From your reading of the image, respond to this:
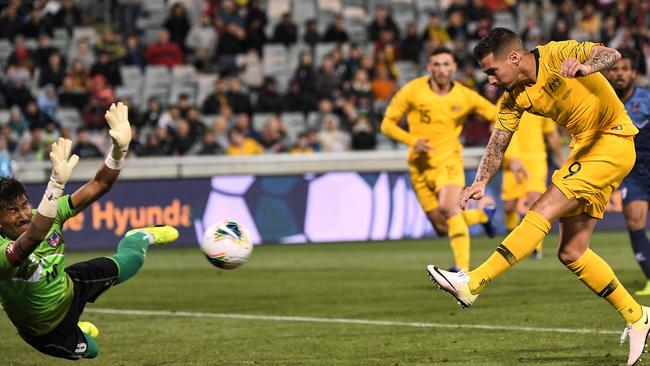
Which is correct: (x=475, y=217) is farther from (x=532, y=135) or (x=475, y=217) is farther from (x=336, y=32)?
(x=336, y=32)

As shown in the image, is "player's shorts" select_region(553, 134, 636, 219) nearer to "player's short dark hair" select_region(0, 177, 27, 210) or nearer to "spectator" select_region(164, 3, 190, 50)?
"player's short dark hair" select_region(0, 177, 27, 210)

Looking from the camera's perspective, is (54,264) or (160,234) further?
(160,234)

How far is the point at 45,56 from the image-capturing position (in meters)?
25.2

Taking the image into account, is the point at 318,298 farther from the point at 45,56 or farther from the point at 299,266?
the point at 45,56

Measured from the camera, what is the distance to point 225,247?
29.9 ft

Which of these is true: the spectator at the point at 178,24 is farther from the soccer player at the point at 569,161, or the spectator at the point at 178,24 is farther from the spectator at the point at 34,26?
the soccer player at the point at 569,161

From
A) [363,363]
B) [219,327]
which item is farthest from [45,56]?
[363,363]

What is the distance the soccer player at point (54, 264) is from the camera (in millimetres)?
7238

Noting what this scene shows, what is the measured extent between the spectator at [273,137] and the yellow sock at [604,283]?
14.5m

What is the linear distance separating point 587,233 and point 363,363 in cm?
178

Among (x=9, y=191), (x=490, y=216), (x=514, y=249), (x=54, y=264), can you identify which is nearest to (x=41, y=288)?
(x=54, y=264)

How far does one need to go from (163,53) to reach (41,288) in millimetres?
18252

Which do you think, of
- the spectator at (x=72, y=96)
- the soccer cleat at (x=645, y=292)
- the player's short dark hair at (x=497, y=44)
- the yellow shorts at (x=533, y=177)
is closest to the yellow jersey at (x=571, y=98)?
the player's short dark hair at (x=497, y=44)

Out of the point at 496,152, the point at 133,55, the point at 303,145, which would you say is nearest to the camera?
the point at 496,152
